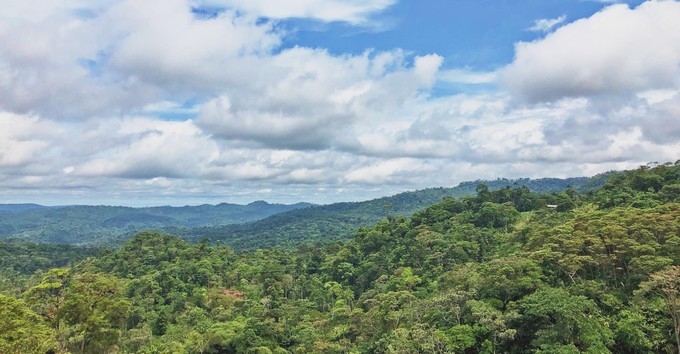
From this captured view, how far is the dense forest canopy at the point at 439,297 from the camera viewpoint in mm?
24797

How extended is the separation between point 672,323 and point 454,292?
39.3 ft

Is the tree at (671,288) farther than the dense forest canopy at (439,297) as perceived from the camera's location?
No

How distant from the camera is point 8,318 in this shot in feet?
83.9

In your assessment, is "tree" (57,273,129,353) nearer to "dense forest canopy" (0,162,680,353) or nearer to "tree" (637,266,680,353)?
"dense forest canopy" (0,162,680,353)

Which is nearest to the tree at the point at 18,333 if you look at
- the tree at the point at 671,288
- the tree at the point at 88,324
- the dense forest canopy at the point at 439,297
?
the dense forest canopy at the point at 439,297

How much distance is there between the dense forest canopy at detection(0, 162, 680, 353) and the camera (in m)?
24.8

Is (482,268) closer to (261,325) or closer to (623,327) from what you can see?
(623,327)

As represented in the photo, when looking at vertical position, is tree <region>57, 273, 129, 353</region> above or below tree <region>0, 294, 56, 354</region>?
below

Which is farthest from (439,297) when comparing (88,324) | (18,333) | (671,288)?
(88,324)

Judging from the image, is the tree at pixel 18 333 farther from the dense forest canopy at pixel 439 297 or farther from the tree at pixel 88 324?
the tree at pixel 88 324

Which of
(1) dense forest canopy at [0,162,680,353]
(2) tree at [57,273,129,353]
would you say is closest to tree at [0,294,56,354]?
(1) dense forest canopy at [0,162,680,353]

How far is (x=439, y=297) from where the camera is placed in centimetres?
3105

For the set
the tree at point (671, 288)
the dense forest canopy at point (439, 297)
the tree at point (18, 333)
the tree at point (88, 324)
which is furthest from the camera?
the tree at point (88, 324)

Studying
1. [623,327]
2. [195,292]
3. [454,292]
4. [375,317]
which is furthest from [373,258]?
[623,327]
